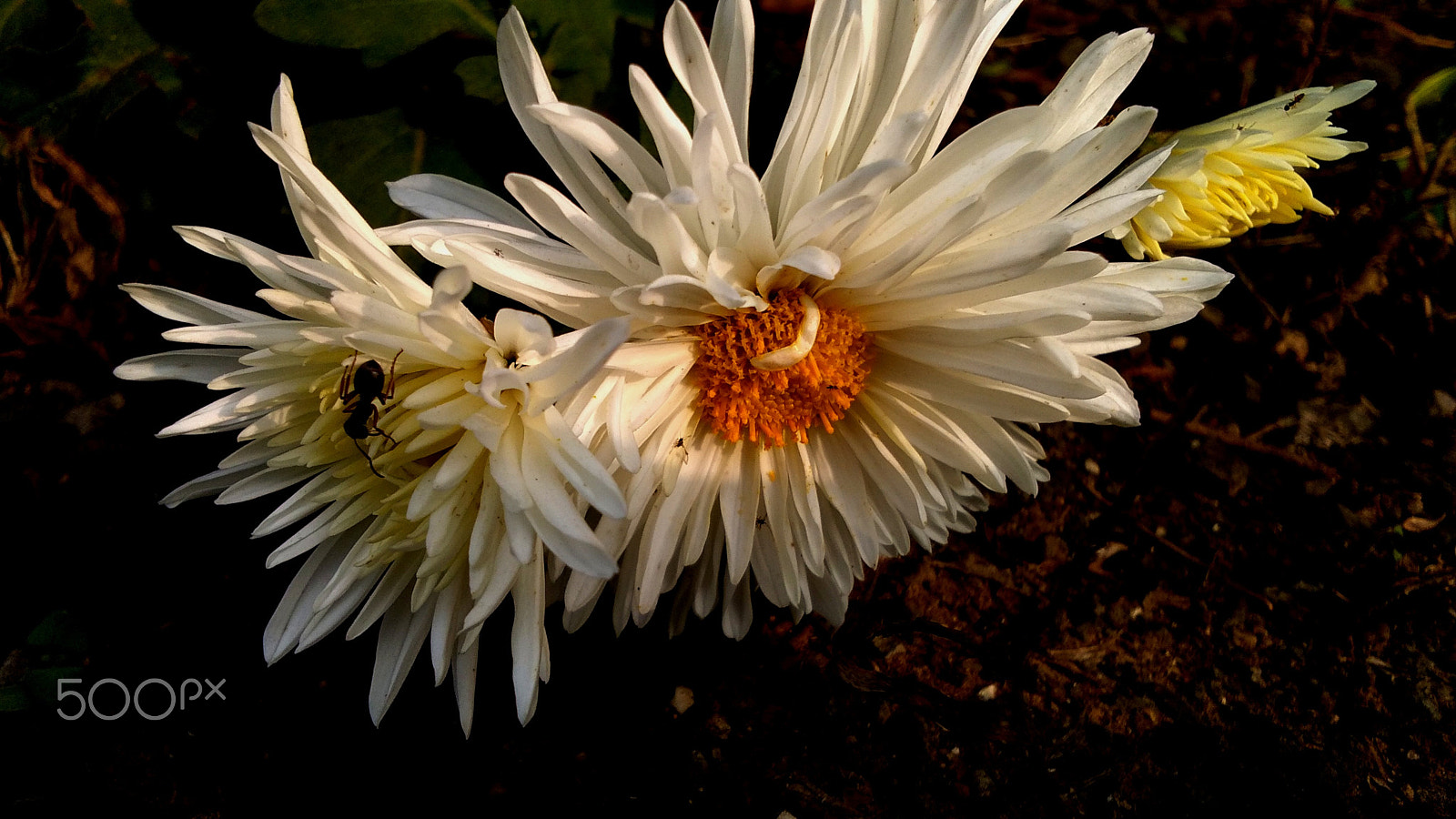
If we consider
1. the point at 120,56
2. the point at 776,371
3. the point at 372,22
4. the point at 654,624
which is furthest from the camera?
the point at 654,624

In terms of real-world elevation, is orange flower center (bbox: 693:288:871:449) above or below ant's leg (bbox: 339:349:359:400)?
below

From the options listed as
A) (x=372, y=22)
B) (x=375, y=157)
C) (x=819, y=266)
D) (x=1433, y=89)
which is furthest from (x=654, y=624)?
(x=1433, y=89)

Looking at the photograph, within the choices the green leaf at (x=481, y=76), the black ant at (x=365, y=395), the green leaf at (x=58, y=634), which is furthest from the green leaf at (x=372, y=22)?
the green leaf at (x=58, y=634)

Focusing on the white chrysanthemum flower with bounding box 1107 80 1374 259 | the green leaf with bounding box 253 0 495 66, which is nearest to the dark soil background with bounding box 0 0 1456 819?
the green leaf with bounding box 253 0 495 66

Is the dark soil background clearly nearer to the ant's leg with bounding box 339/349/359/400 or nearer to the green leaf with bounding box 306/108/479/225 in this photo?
the green leaf with bounding box 306/108/479/225

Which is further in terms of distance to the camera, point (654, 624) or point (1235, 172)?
point (654, 624)

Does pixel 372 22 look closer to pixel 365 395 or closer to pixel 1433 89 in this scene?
pixel 365 395

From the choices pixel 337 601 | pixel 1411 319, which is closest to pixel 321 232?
pixel 337 601

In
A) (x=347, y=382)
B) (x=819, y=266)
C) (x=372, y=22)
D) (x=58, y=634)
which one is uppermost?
(x=372, y=22)
